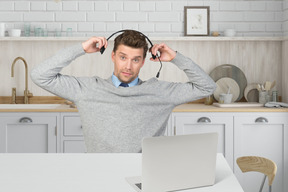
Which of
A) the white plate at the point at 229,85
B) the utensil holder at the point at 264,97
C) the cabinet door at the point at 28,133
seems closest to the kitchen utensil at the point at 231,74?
the white plate at the point at 229,85

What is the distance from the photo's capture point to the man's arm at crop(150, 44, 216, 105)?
198 cm

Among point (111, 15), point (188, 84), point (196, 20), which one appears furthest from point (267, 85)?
point (188, 84)

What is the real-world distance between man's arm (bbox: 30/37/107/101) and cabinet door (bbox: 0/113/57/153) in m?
1.39

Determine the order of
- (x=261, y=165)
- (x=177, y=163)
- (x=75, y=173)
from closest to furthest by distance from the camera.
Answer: (x=177, y=163)
(x=75, y=173)
(x=261, y=165)

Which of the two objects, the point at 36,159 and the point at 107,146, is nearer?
the point at 36,159

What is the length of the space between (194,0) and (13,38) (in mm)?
1920

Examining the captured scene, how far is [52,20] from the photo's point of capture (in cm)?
389

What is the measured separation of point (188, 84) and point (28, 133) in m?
1.84

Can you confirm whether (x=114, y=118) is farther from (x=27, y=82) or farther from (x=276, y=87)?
(x=276, y=87)

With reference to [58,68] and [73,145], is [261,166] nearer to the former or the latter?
[58,68]

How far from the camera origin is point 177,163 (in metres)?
1.21

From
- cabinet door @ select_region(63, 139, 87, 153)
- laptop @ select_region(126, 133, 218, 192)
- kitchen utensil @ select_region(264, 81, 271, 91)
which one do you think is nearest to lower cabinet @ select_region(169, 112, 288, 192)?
kitchen utensil @ select_region(264, 81, 271, 91)

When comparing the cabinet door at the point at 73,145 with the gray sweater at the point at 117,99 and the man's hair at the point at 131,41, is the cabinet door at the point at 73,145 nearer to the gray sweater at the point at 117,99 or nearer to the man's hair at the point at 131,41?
the gray sweater at the point at 117,99

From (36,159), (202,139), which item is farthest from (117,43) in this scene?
(202,139)
